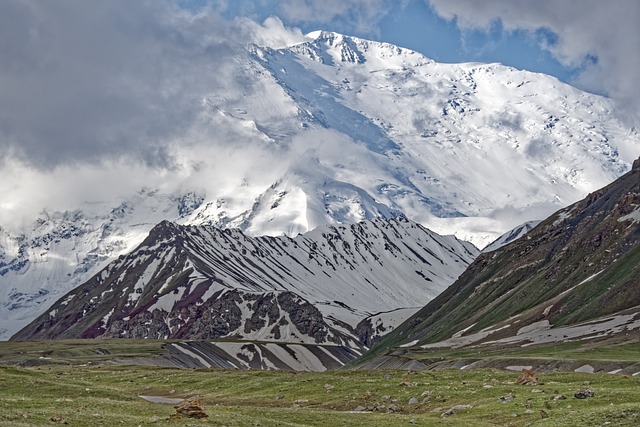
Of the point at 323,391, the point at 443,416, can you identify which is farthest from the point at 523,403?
the point at 323,391

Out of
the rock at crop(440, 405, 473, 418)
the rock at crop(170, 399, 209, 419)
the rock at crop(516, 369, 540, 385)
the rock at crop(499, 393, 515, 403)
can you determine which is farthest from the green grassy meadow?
the rock at crop(516, 369, 540, 385)

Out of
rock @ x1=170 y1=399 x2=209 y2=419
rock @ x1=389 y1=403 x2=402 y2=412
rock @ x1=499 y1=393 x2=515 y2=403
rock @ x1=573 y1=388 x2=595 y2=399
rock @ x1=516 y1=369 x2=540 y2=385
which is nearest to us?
rock @ x1=170 y1=399 x2=209 y2=419

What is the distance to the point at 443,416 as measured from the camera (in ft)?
222

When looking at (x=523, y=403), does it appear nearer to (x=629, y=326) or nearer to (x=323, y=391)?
(x=323, y=391)

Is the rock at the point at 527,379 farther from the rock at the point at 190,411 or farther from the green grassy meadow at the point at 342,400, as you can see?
the rock at the point at 190,411

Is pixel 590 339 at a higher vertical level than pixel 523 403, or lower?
higher

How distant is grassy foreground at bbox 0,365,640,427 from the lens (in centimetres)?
5656

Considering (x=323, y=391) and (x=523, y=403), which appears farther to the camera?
(x=323, y=391)

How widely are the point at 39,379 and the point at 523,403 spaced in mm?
42138

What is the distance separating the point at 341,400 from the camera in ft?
267

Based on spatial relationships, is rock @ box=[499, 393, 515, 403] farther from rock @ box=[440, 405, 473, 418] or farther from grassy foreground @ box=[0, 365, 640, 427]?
rock @ box=[440, 405, 473, 418]

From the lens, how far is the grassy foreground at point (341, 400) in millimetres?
56562

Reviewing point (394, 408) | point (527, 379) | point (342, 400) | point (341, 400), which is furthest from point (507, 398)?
point (341, 400)

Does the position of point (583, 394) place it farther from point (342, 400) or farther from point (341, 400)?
point (341, 400)
